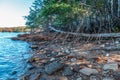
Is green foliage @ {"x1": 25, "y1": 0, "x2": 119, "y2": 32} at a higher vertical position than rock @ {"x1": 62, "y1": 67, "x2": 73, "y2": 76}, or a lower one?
higher

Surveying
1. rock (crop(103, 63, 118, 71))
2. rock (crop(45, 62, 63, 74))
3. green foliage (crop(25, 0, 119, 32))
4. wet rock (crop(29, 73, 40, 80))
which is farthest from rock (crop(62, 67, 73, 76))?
green foliage (crop(25, 0, 119, 32))

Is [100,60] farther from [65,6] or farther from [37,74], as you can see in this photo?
[65,6]

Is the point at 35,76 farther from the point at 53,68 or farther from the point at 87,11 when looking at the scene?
the point at 87,11

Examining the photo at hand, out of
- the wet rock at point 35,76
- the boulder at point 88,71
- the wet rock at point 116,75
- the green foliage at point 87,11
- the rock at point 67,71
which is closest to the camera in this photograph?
the wet rock at point 116,75

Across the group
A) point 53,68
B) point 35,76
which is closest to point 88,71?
point 53,68

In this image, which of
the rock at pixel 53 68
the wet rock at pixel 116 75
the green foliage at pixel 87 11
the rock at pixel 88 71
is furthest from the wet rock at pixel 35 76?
the green foliage at pixel 87 11

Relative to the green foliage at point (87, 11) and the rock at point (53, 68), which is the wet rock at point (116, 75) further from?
the green foliage at point (87, 11)

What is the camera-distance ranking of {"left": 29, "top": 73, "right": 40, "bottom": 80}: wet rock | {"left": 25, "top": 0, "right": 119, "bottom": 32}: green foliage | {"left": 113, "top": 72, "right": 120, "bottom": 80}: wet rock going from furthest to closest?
1. {"left": 25, "top": 0, "right": 119, "bottom": 32}: green foliage
2. {"left": 29, "top": 73, "right": 40, "bottom": 80}: wet rock
3. {"left": 113, "top": 72, "right": 120, "bottom": 80}: wet rock

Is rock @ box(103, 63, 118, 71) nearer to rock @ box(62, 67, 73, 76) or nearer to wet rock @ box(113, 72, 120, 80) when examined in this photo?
wet rock @ box(113, 72, 120, 80)

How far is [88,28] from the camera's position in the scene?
12.2 metres

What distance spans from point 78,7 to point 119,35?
2850mm

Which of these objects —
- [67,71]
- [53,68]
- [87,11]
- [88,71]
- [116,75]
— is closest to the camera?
[116,75]

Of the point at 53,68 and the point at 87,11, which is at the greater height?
the point at 87,11

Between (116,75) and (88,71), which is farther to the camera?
(88,71)
